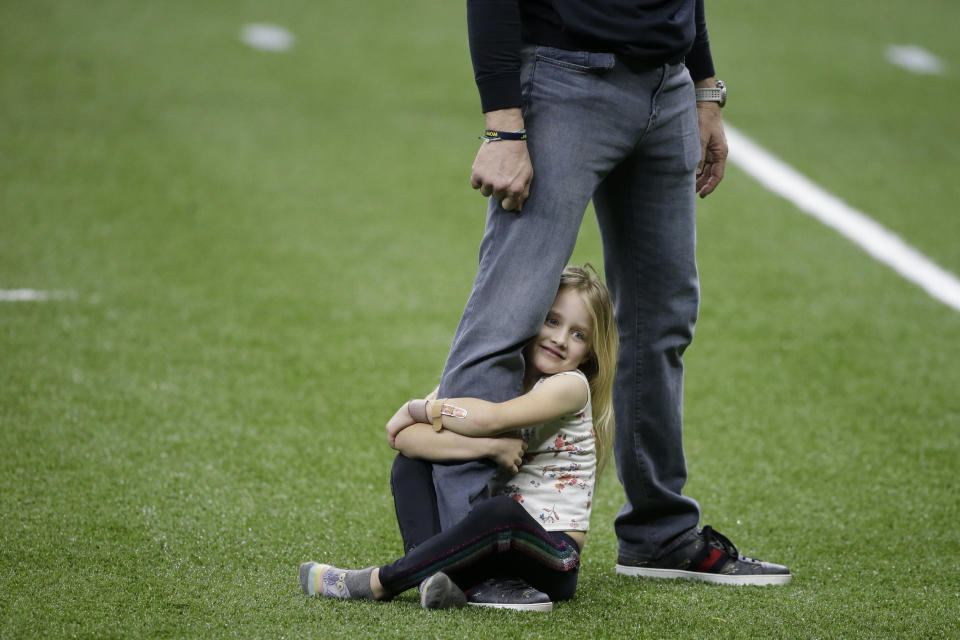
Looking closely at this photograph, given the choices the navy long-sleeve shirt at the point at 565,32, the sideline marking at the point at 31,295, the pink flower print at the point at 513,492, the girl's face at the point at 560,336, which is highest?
the navy long-sleeve shirt at the point at 565,32

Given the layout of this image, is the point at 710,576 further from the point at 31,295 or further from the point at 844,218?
the point at 844,218

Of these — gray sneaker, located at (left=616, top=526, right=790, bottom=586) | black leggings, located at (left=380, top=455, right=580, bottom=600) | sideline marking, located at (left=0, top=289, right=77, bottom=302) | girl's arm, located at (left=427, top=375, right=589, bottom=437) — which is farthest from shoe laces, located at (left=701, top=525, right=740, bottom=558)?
sideline marking, located at (left=0, top=289, right=77, bottom=302)

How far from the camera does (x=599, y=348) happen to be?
197 cm

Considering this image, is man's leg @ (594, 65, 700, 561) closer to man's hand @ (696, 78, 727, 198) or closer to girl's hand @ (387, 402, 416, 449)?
man's hand @ (696, 78, 727, 198)

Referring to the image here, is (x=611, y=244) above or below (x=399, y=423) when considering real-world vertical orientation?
above

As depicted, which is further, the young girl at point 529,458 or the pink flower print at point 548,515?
the pink flower print at point 548,515

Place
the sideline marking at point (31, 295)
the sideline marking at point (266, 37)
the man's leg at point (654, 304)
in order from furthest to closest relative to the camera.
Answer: the sideline marking at point (266, 37), the sideline marking at point (31, 295), the man's leg at point (654, 304)

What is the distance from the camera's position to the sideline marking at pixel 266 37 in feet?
27.1

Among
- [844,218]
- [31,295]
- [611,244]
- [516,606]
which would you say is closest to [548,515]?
[516,606]

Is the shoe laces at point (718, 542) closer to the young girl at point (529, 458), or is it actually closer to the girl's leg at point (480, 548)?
the young girl at point (529, 458)

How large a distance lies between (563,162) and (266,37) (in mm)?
7196

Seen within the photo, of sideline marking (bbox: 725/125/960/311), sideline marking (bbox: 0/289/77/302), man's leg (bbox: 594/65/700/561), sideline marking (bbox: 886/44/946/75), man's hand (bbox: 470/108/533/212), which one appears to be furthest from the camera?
sideline marking (bbox: 886/44/946/75)

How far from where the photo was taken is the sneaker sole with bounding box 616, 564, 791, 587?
82.2 inches

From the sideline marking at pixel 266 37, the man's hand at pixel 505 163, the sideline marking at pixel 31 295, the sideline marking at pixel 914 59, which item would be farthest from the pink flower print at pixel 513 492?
the sideline marking at pixel 914 59
